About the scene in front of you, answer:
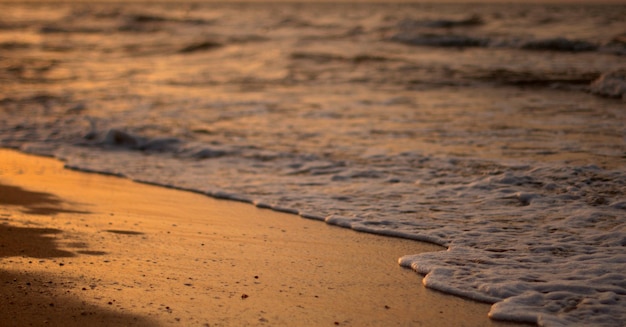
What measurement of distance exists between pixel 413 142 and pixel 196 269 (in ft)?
15.4

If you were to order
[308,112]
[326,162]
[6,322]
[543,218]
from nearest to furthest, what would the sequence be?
[6,322] < [543,218] < [326,162] < [308,112]

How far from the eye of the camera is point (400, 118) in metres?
10.5

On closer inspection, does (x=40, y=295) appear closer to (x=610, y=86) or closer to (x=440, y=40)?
(x=610, y=86)

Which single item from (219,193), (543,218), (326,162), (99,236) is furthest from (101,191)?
(543,218)

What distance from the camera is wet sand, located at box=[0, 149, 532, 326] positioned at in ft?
12.5

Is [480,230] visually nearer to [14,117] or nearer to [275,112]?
[275,112]

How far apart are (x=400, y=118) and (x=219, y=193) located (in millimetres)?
4435

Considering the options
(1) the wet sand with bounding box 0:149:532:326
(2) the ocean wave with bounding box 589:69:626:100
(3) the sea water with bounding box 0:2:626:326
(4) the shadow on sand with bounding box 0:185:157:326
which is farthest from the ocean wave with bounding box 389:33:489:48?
(4) the shadow on sand with bounding box 0:185:157:326

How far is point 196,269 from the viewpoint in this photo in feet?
14.9

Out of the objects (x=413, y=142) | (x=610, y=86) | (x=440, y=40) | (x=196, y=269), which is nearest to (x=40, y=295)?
(x=196, y=269)

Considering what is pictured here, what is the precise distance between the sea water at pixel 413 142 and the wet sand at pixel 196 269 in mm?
266

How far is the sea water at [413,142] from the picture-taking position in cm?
478

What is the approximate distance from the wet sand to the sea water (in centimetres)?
27

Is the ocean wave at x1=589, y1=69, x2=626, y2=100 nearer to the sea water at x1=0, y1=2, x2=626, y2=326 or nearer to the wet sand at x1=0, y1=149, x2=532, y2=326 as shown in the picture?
the sea water at x1=0, y1=2, x2=626, y2=326
